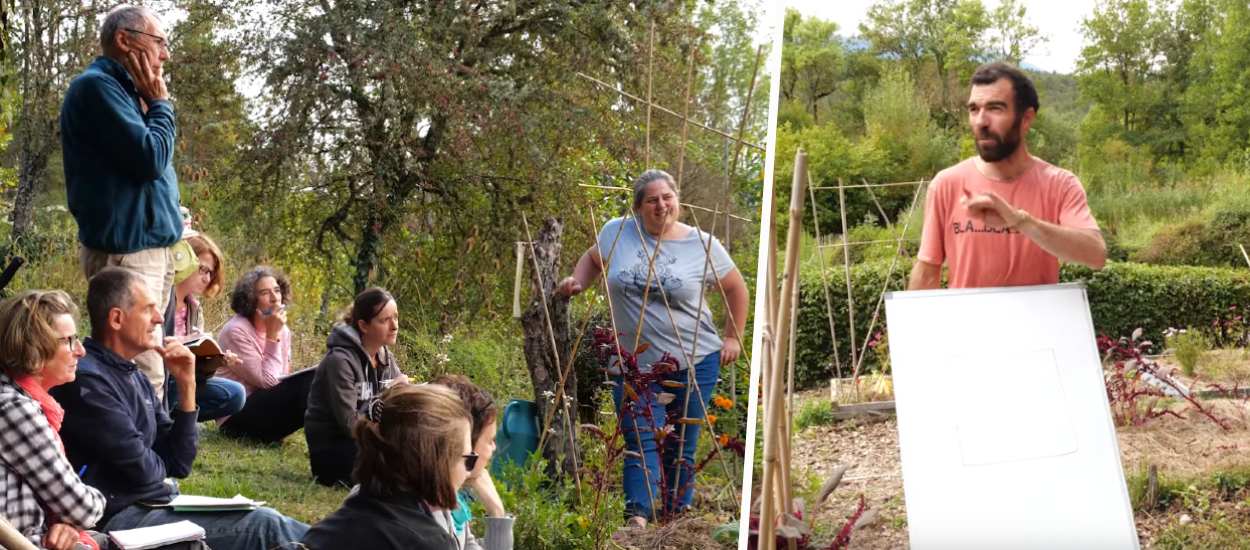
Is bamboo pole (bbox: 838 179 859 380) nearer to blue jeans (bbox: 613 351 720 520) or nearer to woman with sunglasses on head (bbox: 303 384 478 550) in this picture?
blue jeans (bbox: 613 351 720 520)

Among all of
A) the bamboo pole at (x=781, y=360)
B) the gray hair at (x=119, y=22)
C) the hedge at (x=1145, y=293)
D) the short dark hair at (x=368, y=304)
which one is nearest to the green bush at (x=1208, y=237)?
the hedge at (x=1145, y=293)

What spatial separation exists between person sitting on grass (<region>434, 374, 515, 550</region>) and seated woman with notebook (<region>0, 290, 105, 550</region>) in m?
0.66

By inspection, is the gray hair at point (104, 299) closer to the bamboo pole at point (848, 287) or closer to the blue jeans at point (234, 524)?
the blue jeans at point (234, 524)

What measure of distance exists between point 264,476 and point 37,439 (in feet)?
4.56

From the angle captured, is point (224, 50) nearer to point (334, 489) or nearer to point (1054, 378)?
point (334, 489)

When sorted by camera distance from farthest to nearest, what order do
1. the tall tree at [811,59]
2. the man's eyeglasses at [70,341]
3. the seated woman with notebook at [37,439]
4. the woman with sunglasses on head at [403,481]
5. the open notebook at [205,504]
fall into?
the tall tree at [811,59]
the open notebook at [205,504]
the man's eyeglasses at [70,341]
the seated woman with notebook at [37,439]
the woman with sunglasses on head at [403,481]

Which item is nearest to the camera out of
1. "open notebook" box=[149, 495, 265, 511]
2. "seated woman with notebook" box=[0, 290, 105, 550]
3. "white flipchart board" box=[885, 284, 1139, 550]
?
"seated woman with notebook" box=[0, 290, 105, 550]

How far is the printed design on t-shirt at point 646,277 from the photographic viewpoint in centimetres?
347

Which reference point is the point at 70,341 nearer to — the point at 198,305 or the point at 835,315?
the point at 198,305

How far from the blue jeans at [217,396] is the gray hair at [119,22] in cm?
90

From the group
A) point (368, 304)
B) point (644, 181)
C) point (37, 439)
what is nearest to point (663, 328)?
point (644, 181)

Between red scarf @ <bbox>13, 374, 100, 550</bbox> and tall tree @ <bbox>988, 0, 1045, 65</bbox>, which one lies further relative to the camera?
tall tree @ <bbox>988, 0, 1045, 65</bbox>

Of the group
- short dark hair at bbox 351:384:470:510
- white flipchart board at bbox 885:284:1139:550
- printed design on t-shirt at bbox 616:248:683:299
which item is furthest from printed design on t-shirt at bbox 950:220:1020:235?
short dark hair at bbox 351:384:470:510

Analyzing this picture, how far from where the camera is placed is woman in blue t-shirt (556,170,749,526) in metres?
3.44
